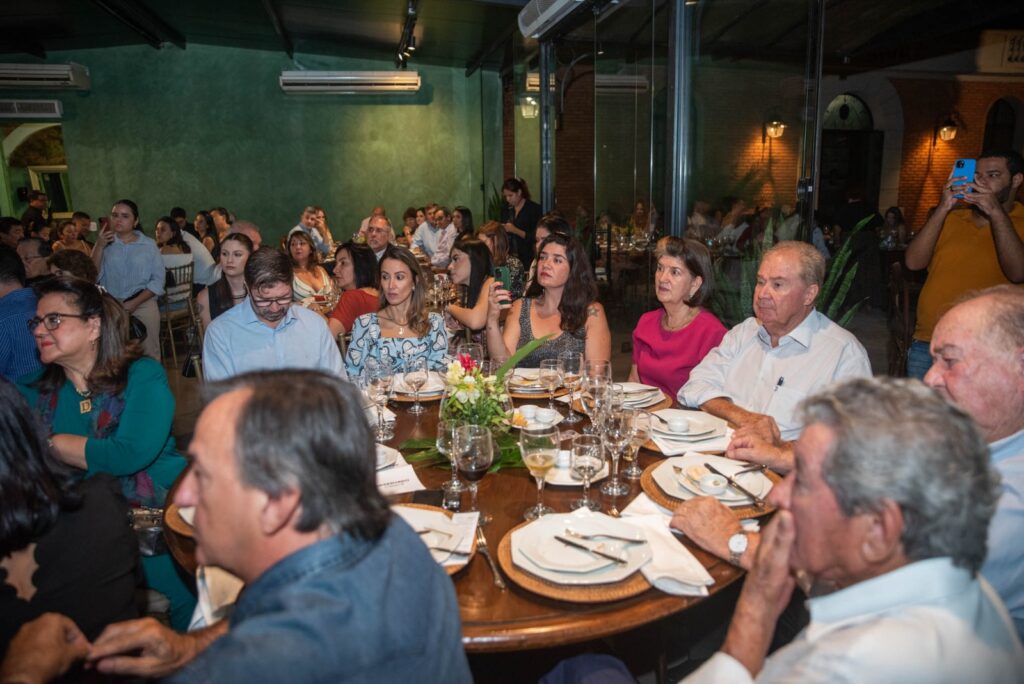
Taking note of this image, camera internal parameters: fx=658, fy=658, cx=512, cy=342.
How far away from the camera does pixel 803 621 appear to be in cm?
206

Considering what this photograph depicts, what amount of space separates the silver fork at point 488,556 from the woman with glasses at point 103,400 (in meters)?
1.13

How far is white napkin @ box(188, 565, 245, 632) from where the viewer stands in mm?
1403

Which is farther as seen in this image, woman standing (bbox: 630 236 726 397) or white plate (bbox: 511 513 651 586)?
woman standing (bbox: 630 236 726 397)

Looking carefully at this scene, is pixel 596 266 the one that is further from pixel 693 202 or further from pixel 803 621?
pixel 803 621

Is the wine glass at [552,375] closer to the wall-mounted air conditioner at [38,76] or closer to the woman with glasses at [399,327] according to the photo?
the woman with glasses at [399,327]

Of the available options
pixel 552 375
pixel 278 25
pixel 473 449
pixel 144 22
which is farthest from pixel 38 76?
pixel 473 449

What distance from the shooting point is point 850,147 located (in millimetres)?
12531

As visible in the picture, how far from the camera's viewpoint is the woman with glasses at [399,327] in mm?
3367

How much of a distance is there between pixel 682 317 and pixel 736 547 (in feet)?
5.87

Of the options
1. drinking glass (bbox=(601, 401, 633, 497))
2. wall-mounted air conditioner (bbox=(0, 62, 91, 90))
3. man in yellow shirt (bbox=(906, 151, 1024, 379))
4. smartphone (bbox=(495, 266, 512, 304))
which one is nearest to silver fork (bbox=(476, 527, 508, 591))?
drinking glass (bbox=(601, 401, 633, 497))

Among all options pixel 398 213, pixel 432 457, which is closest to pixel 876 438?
pixel 432 457

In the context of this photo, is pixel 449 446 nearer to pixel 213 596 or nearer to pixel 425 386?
pixel 213 596

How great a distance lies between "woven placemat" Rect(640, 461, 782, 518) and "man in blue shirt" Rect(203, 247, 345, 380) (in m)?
1.61

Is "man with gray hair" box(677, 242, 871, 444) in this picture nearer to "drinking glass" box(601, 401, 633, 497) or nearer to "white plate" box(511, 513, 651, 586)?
"drinking glass" box(601, 401, 633, 497)
